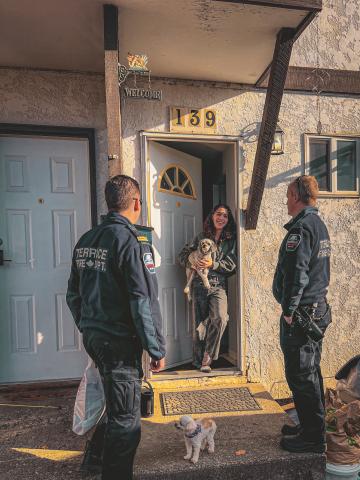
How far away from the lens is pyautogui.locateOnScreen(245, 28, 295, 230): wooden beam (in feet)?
9.86

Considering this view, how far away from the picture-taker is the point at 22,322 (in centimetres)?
382

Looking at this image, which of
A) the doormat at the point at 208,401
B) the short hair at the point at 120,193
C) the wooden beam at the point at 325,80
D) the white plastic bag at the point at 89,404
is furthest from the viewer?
the wooden beam at the point at 325,80

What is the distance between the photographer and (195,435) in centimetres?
240

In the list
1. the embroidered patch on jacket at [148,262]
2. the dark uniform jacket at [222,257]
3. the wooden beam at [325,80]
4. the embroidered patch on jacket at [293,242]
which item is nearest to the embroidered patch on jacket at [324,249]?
the embroidered patch on jacket at [293,242]

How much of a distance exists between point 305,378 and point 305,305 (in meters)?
0.50

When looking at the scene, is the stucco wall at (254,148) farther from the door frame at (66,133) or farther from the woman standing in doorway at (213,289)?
the woman standing in doorway at (213,289)

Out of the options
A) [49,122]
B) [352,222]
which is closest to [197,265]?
[352,222]

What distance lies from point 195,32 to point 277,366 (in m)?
3.50

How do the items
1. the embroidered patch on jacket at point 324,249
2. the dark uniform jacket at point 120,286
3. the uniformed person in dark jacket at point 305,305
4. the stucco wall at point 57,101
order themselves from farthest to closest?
the stucco wall at point 57,101
the embroidered patch on jacket at point 324,249
the uniformed person in dark jacket at point 305,305
the dark uniform jacket at point 120,286

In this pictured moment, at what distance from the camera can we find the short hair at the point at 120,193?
218 cm

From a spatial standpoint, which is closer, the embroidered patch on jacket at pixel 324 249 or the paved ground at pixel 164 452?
the paved ground at pixel 164 452

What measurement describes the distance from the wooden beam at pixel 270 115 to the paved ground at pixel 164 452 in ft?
6.61

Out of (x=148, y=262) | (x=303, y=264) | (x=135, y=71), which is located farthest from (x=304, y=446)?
(x=135, y=71)

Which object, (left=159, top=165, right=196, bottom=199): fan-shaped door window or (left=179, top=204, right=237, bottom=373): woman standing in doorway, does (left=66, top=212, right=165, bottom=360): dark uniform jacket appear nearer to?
(left=179, top=204, right=237, bottom=373): woman standing in doorway
